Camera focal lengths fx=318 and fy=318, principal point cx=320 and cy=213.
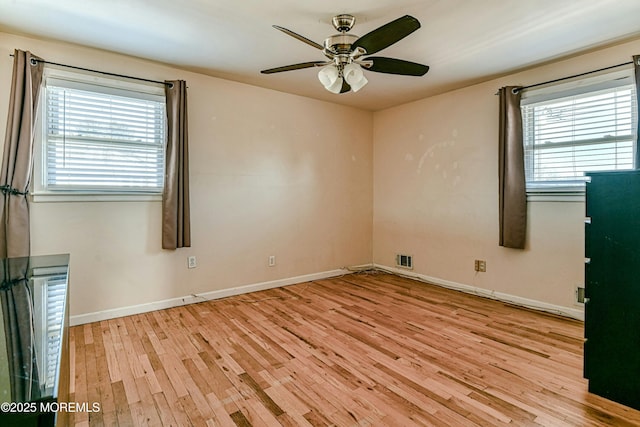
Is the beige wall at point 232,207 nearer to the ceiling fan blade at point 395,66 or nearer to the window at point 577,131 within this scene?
the ceiling fan blade at point 395,66

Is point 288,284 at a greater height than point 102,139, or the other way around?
point 102,139

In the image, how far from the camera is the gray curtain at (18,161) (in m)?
2.50

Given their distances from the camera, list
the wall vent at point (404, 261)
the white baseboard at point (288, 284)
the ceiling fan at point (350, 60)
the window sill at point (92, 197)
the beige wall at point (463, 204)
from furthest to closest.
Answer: the wall vent at point (404, 261) < the beige wall at point (463, 204) < the white baseboard at point (288, 284) < the window sill at point (92, 197) < the ceiling fan at point (350, 60)

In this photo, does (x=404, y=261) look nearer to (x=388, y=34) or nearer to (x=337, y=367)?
(x=337, y=367)

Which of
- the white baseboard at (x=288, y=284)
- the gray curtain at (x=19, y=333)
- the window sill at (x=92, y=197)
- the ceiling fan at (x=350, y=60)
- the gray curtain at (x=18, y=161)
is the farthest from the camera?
the white baseboard at (x=288, y=284)

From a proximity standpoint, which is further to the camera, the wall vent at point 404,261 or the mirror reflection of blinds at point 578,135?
the wall vent at point 404,261

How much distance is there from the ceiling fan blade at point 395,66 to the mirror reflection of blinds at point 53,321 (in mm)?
2229

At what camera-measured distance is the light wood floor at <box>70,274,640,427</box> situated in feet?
5.64

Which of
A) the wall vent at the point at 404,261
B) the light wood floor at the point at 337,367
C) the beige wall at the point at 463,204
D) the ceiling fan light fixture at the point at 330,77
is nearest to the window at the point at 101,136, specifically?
the light wood floor at the point at 337,367

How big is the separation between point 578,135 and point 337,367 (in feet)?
10.1

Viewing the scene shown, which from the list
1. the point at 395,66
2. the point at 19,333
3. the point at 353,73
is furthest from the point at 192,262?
the point at 395,66

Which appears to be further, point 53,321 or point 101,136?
point 101,136

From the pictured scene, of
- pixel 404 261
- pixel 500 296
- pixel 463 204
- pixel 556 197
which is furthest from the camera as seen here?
pixel 404 261

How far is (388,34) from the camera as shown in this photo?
1.88 m
